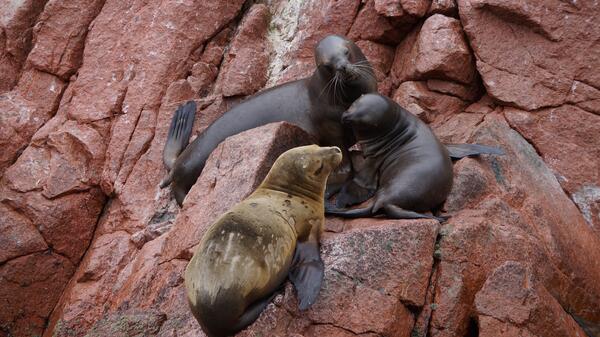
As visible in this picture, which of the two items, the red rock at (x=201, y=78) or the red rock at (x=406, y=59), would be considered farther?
the red rock at (x=201, y=78)

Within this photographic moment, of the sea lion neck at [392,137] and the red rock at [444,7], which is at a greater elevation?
the red rock at [444,7]

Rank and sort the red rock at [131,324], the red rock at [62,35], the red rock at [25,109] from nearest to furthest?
1. the red rock at [131,324]
2. the red rock at [25,109]
3. the red rock at [62,35]

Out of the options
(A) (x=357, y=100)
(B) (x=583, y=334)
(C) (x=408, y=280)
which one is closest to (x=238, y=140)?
(A) (x=357, y=100)

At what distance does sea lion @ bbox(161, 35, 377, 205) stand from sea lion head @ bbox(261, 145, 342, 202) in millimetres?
1902

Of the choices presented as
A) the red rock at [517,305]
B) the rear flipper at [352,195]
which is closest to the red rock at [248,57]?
the rear flipper at [352,195]

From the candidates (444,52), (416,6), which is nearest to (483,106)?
(444,52)

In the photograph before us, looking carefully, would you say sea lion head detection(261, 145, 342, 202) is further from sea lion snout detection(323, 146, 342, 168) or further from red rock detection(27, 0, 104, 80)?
red rock detection(27, 0, 104, 80)

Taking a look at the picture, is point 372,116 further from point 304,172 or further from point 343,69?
point 304,172

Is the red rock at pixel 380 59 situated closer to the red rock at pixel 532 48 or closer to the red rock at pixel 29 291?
the red rock at pixel 532 48

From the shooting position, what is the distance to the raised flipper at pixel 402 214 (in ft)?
21.9

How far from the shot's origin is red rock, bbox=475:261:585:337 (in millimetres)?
5711

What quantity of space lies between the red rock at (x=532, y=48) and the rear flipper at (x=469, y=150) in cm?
135

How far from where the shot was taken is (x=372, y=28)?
9.79 m

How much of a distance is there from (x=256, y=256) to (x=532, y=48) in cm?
485
